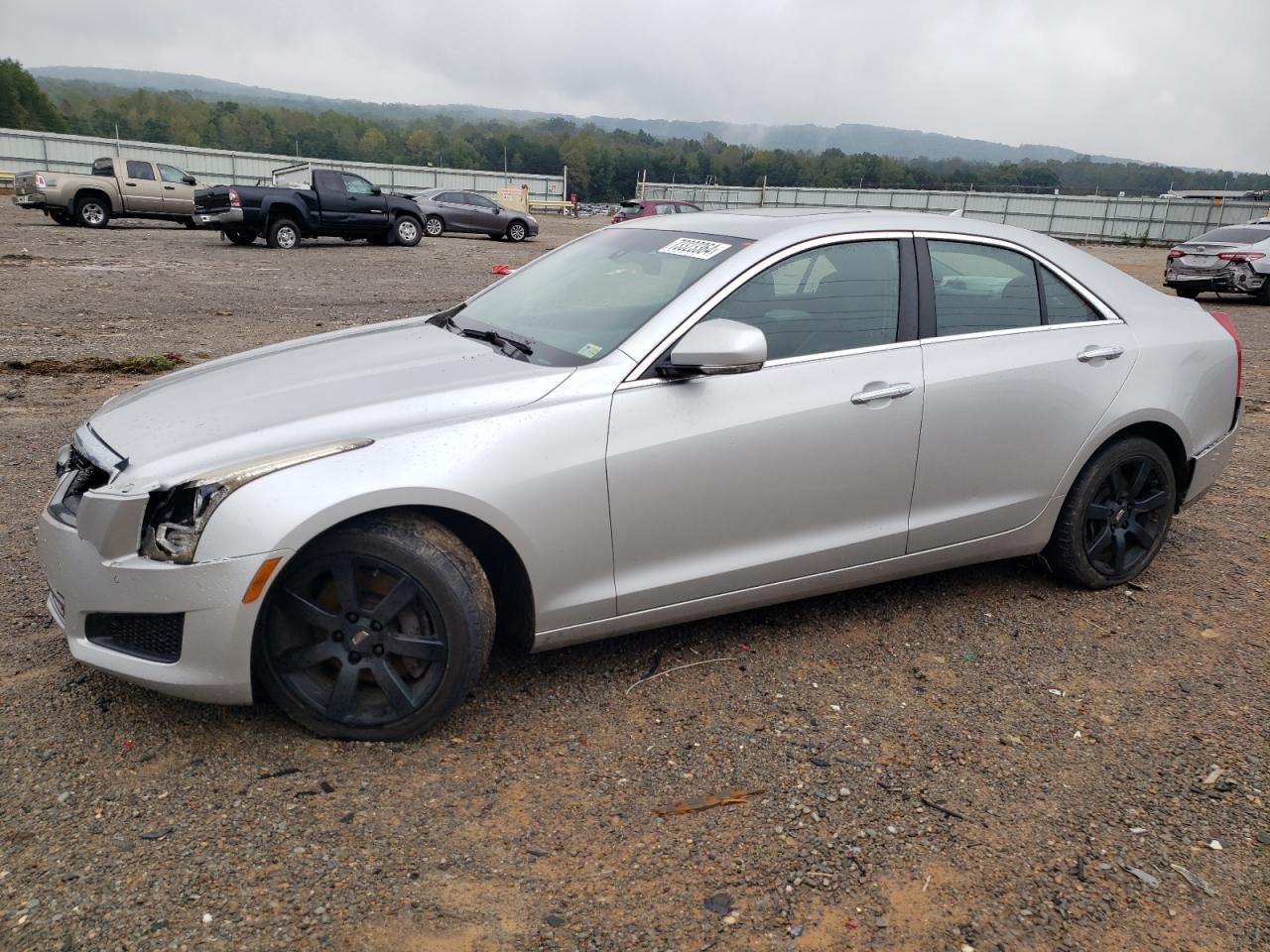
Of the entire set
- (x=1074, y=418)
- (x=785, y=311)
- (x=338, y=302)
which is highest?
(x=785, y=311)

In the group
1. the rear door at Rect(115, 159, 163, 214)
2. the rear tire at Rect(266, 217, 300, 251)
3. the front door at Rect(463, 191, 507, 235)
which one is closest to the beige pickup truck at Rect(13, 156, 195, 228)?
the rear door at Rect(115, 159, 163, 214)

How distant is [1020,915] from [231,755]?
2.26 meters

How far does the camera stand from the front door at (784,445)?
3258mm

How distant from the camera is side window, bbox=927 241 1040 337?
3.92 m

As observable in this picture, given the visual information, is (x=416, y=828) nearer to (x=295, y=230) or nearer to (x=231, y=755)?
(x=231, y=755)

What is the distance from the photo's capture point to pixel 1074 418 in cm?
406

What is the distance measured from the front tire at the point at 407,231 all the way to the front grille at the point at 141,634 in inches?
782

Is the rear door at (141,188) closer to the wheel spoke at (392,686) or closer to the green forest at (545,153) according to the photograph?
the wheel spoke at (392,686)

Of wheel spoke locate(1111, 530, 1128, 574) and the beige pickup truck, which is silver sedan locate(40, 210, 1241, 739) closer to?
wheel spoke locate(1111, 530, 1128, 574)

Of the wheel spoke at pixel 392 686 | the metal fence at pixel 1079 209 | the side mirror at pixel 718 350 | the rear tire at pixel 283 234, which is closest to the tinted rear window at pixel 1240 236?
the rear tire at pixel 283 234

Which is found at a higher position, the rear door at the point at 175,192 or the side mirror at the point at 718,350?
the side mirror at the point at 718,350

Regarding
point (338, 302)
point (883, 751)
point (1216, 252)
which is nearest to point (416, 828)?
Answer: point (883, 751)

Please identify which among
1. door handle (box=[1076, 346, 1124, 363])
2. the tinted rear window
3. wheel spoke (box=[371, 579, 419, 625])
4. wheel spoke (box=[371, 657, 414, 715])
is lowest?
wheel spoke (box=[371, 657, 414, 715])

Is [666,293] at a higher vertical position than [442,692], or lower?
higher
